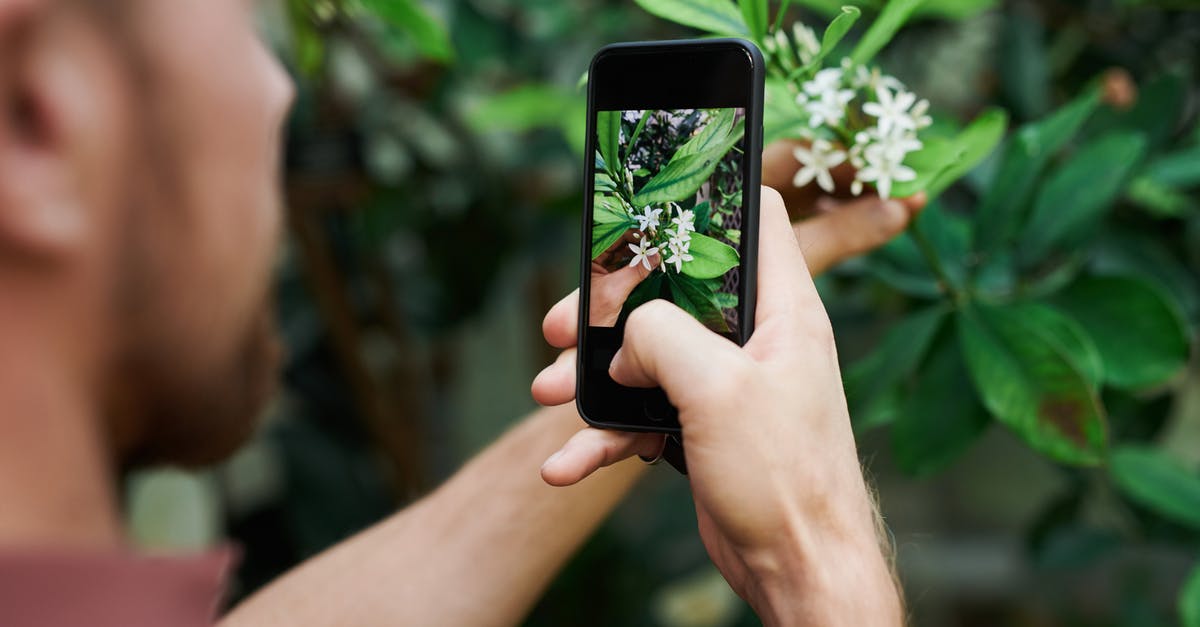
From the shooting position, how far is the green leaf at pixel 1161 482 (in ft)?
2.72

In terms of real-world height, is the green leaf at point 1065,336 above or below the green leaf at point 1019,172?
below

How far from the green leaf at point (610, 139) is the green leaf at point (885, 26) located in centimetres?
15

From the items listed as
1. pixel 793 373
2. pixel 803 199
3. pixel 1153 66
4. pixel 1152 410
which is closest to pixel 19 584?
pixel 793 373

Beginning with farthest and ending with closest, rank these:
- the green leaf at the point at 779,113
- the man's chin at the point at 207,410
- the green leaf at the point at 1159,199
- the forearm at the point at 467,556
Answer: the green leaf at the point at 1159,199
the forearm at the point at 467,556
the green leaf at the point at 779,113
the man's chin at the point at 207,410

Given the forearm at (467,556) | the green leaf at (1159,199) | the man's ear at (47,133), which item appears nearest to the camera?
the man's ear at (47,133)

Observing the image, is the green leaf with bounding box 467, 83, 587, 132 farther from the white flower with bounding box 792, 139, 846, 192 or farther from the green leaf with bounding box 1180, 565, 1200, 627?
the green leaf with bounding box 1180, 565, 1200, 627

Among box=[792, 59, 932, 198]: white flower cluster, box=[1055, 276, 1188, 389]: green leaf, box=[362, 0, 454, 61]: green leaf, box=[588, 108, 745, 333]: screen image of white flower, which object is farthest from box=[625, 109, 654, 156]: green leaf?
box=[1055, 276, 1188, 389]: green leaf

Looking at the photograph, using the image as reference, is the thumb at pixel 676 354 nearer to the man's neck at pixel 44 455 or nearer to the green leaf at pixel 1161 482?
the man's neck at pixel 44 455

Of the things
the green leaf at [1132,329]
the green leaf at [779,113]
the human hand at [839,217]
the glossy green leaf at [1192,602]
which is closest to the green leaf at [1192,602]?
the glossy green leaf at [1192,602]

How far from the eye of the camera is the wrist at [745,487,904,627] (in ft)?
1.54

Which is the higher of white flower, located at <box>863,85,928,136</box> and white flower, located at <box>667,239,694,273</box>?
white flower, located at <box>863,85,928,136</box>

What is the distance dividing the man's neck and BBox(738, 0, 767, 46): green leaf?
0.37 metres

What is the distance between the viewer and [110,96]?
0.39m

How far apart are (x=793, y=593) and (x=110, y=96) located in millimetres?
364
